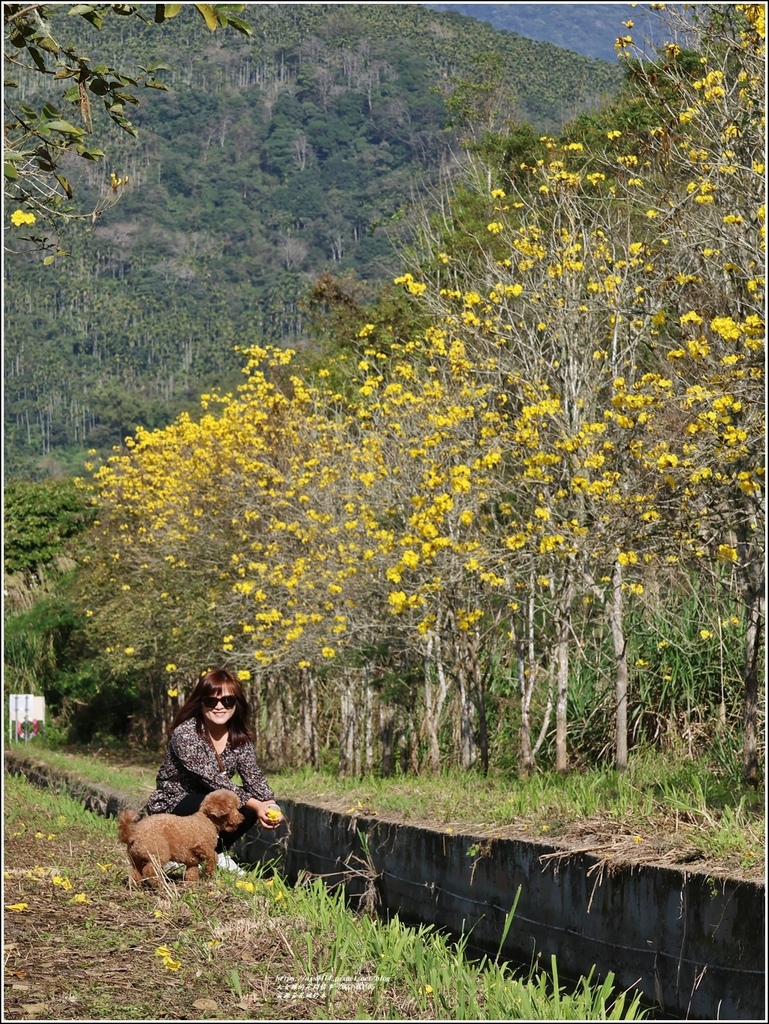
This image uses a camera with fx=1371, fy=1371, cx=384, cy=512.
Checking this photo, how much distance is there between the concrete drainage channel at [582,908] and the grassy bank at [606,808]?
114 mm

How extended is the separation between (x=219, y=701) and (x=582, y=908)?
2078mm

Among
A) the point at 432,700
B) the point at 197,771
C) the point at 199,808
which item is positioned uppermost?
the point at 197,771

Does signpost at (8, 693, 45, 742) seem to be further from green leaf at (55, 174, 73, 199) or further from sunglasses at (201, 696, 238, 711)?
green leaf at (55, 174, 73, 199)

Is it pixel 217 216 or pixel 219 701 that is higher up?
pixel 217 216

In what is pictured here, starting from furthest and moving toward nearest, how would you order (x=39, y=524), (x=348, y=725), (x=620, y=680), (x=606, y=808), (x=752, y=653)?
(x=39, y=524) < (x=348, y=725) < (x=620, y=680) < (x=752, y=653) < (x=606, y=808)

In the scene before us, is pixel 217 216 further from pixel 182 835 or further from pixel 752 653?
pixel 182 835

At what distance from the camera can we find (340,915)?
619 cm

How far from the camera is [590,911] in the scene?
6594 millimetres

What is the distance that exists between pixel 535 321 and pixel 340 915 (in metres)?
6.63

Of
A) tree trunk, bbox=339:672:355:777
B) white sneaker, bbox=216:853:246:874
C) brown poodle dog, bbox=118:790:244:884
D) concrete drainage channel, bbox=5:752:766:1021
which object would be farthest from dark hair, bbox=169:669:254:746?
tree trunk, bbox=339:672:355:777

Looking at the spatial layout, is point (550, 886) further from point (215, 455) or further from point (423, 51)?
point (423, 51)

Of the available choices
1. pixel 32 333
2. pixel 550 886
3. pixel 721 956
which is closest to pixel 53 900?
pixel 550 886

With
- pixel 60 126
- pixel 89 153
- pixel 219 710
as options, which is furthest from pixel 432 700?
pixel 60 126

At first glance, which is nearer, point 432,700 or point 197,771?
point 197,771
